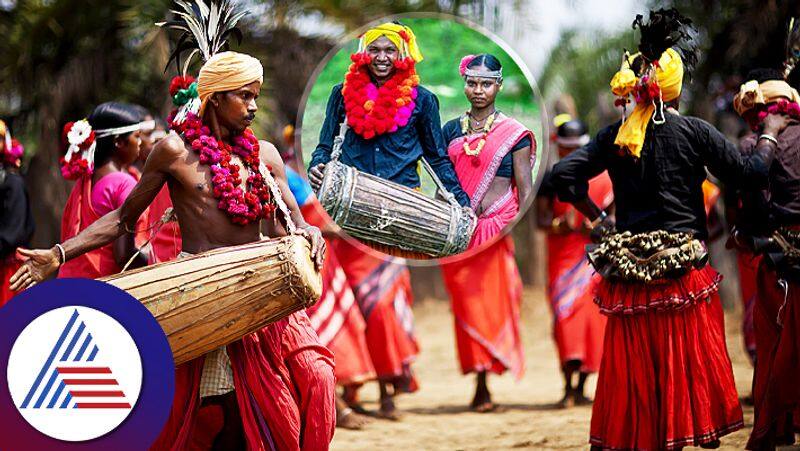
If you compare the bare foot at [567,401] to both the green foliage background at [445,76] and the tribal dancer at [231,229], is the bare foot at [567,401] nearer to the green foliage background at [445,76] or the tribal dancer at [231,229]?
the tribal dancer at [231,229]

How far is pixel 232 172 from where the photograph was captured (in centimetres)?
516

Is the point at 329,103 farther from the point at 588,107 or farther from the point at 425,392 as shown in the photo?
the point at 588,107

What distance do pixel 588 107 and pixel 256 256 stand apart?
49.8 feet

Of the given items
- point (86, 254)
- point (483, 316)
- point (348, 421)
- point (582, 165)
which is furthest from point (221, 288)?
point (483, 316)

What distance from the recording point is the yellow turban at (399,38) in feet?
15.2

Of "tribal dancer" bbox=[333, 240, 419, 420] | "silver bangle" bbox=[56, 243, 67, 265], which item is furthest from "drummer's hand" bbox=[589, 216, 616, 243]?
"silver bangle" bbox=[56, 243, 67, 265]

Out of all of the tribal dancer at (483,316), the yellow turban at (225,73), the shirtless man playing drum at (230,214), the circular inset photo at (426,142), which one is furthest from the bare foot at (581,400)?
the yellow turban at (225,73)

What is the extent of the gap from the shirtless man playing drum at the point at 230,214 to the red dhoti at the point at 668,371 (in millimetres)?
1806

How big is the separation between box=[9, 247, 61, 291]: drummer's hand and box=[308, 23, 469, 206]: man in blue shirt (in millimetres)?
1218

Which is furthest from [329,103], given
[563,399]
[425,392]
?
[425,392]

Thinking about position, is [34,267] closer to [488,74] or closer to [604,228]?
[488,74]

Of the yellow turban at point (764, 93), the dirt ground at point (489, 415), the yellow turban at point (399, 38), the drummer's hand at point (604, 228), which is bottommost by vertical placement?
the dirt ground at point (489, 415)

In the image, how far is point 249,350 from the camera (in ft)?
17.2

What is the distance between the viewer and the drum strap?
15.1 feet
